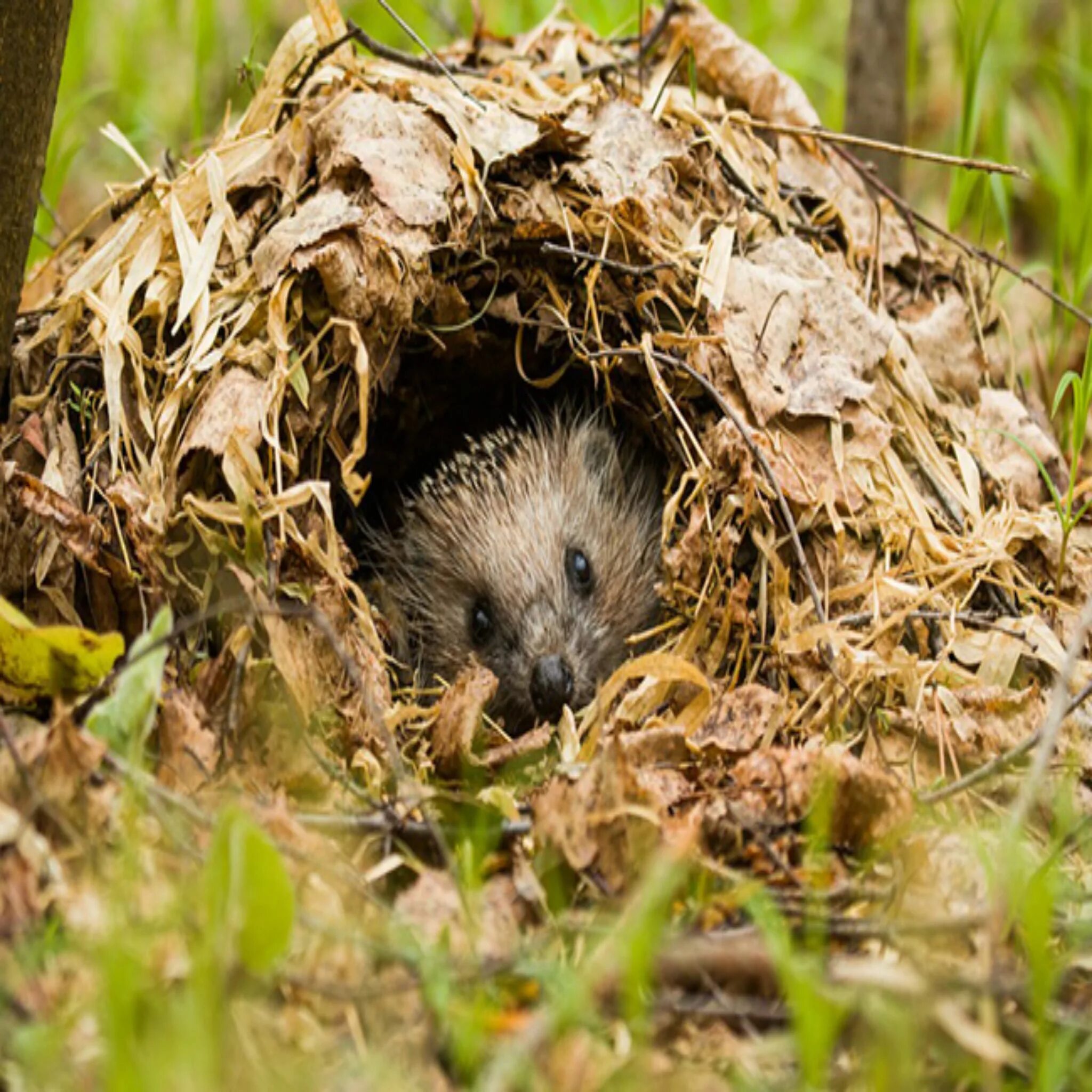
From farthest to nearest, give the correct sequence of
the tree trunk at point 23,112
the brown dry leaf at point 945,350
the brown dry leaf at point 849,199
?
1. the brown dry leaf at point 849,199
2. the brown dry leaf at point 945,350
3. the tree trunk at point 23,112

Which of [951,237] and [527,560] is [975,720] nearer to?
[527,560]

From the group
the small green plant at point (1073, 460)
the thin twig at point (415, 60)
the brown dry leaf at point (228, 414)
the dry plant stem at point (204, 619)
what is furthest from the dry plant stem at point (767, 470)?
the dry plant stem at point (204, 619)

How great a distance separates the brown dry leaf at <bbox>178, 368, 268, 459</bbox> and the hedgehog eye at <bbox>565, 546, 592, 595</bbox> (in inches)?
48.3

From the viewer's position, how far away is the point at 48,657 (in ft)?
9.55

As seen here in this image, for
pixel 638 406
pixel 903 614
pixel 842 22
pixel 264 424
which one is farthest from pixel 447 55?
pixel 842 22

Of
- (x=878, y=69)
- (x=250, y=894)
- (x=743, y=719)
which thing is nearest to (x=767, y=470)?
(x=743, y=719)

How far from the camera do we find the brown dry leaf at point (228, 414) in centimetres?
357

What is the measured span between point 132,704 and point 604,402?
2440 mm

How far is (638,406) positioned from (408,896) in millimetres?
2212

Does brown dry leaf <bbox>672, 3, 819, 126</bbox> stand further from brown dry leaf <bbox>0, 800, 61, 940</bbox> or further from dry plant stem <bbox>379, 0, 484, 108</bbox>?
brown dry leaf <bbox>0, 800, 61, 940</bbox>

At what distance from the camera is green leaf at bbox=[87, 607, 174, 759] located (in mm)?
2715

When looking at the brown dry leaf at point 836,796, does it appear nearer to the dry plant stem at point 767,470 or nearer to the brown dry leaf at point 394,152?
the dry plant stem at point 767,470

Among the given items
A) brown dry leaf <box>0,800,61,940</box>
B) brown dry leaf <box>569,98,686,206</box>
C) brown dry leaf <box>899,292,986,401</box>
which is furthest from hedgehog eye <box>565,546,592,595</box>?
brown dry leaf <box>0,800,61,940</box>

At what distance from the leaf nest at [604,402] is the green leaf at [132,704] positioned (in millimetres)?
209
